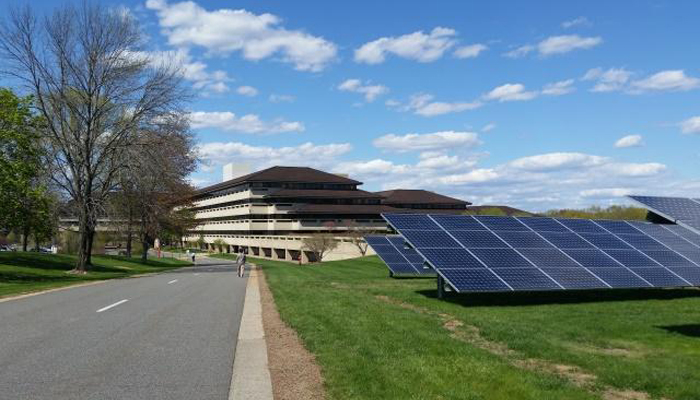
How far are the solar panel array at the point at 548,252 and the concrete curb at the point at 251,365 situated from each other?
534 cm

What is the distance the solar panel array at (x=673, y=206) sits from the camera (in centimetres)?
2202

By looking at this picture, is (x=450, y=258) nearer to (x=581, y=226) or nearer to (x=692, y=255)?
(x=581, y=226)

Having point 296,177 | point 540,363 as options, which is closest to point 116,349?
point 540,363

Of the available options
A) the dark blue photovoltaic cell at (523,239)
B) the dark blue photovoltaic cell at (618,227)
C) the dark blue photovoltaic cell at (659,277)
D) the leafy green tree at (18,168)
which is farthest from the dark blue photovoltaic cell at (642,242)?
the leafy green tree at (18,168)

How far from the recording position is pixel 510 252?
17250mm

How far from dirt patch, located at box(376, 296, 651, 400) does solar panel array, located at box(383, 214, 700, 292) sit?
9.07ft

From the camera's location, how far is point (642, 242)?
19.9 m

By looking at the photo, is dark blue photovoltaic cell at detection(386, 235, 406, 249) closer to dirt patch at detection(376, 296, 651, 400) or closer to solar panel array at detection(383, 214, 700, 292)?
solar panel array at detection(383, 214, 700, 292)

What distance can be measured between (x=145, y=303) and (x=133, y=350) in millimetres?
7392

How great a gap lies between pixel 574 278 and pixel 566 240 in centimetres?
359

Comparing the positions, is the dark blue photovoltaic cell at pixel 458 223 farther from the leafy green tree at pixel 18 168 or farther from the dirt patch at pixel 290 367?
the leafy green tree at pixel 18 168

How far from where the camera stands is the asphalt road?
6941 millimetres

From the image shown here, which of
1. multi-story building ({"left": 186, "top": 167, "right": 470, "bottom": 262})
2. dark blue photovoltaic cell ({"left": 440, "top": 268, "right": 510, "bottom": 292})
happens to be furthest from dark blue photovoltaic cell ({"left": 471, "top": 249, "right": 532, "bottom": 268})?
multi-story building ({"left": 186, "top": 167, "right": 470, "bottom": 262})

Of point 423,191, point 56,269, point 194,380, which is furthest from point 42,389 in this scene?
point 423,191
